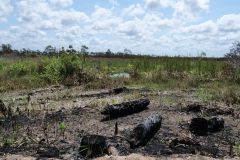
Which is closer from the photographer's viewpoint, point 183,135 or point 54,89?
point 183,135

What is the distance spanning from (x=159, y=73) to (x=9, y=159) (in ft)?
33.3

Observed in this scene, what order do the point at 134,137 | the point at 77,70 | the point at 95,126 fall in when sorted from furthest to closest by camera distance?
the point at 77,70 < the point at 95,126 < the point at 134,137

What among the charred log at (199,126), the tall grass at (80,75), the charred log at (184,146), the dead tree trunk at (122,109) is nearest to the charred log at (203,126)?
the charred log at (199,126)

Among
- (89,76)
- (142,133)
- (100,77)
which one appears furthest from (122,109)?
(100,77)

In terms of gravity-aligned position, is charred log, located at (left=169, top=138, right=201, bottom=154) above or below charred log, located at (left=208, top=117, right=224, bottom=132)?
below

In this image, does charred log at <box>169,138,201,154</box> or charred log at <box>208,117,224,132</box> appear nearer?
charred log at <box>169,138,201,154</box>

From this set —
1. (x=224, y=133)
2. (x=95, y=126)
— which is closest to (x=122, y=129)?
(x=95, y=126)

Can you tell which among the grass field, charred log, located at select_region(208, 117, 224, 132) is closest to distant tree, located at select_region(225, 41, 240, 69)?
the grass field

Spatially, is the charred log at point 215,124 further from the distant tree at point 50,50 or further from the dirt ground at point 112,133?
the distant tree at point 50,50

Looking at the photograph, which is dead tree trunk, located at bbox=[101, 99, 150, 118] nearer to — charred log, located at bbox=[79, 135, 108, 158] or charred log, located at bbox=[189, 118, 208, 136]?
charred log, located at bbox=[189, 118, 208, 136]

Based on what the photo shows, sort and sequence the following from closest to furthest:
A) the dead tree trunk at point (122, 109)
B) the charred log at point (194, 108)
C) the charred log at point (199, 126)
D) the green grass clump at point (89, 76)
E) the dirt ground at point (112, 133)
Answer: the dirt ground at point (112, 133), the charred log at point (199, 126), the dead tree trunk at point (122, 109), the charred log at point (194, 108), the green grass clump at point (89, 76)

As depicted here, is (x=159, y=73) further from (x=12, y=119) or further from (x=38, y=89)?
(x=12, y=119)

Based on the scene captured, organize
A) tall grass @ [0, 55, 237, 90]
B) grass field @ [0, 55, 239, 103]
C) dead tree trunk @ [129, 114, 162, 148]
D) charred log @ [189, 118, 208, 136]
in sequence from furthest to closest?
tall grass @ [0, 55, 237, 90] < grass field @ [0, 55, 239, 103] < charred log @ [189, 118, 208, 136] < dead tree trunk @ [129, 114, 162, 148]

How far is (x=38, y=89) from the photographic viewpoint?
1361 centimetres
